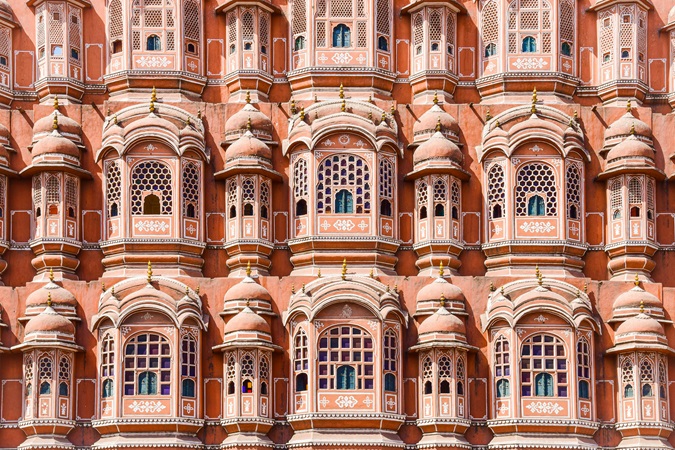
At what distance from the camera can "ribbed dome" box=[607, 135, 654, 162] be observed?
143 feet

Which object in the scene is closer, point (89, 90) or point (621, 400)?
point (621, 400)

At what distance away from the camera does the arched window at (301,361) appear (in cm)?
4169

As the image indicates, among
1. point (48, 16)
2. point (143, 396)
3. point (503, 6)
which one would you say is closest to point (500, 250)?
point (503, 6)

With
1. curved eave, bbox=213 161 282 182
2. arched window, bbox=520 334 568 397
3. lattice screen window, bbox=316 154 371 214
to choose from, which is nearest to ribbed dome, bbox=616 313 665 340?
arched window, bbox=520 334 568 397

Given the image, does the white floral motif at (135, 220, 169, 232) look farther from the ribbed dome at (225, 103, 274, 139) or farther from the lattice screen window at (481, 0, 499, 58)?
the lattice screen window at (481, 0, 499, 58)

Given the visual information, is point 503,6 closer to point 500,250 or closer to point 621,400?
point 500,250

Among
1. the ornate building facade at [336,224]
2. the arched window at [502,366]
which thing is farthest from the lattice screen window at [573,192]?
the arched window at [502,366]

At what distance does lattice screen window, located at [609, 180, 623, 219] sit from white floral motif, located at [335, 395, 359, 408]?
8473 mm

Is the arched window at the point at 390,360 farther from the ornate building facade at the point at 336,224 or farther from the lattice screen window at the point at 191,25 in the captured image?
the lattice screen window at the point at 191,25

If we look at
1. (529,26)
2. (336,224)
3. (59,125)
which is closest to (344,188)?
(336,224)

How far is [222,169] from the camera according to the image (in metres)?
44.1

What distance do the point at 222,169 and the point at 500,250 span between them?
294 inches

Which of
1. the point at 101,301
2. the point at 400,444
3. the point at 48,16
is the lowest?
the point at 400,444

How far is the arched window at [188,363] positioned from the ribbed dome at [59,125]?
6603mm
